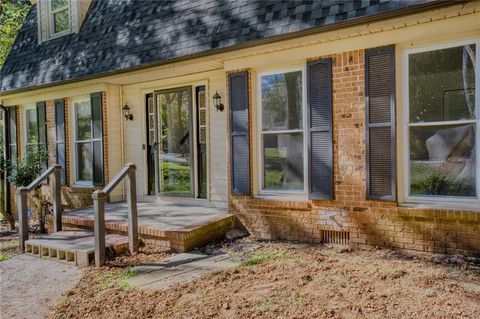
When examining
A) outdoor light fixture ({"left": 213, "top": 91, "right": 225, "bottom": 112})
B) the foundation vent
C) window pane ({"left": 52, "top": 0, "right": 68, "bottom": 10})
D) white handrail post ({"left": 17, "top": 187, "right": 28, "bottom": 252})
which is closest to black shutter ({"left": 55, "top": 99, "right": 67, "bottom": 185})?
window pane ({"left": 52, "top": 0, "right": 68, "bottom": 10})

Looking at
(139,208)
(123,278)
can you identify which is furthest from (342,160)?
(139,208)

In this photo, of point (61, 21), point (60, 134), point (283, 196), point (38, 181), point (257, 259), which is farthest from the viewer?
point (61, 21)

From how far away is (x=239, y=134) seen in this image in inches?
244

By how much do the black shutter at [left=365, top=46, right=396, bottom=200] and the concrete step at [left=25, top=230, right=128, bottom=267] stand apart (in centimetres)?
348

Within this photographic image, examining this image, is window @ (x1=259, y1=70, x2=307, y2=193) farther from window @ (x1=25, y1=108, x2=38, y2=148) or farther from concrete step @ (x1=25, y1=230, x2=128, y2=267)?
window @ (x1=25, y1=108, x2=38, y2=148)

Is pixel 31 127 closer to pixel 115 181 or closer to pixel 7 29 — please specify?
pixel 115 181

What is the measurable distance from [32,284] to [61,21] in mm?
6918

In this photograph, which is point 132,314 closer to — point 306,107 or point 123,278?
point 123,278

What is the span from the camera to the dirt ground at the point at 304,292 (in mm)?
3311

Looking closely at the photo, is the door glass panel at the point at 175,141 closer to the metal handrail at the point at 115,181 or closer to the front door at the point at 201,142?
the front door at the point at 201,142

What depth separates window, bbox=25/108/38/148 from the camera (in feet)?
32.4

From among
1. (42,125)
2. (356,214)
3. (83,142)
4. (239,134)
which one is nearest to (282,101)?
(239,134)

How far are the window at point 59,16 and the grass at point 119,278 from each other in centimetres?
670

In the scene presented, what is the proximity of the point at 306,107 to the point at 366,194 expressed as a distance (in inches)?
57.7
